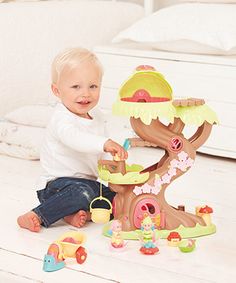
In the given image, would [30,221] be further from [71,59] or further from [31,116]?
[31,116]

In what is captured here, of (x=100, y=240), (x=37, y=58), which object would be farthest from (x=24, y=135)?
(x=100, y=240)

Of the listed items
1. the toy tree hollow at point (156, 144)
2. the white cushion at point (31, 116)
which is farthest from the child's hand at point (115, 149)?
the white cushion at point (31, 116)

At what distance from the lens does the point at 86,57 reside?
71.2 inches

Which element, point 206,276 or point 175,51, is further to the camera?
point 175,51

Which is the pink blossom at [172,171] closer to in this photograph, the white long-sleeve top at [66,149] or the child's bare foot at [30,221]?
the white long-sleeve top at [66,149]

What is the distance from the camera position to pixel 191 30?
262 cm

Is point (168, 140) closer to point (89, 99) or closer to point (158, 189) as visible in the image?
point (158, 189)

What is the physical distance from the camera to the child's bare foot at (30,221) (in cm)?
177

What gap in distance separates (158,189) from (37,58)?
1.29 meters

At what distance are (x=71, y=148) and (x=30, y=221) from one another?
215 mm

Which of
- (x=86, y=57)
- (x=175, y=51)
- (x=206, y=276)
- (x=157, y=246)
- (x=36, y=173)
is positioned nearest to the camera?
(x=206, y=276)

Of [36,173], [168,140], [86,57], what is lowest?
[36,173]

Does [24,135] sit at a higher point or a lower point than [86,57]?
lower

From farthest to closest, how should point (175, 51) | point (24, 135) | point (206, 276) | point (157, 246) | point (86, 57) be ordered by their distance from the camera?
point (175, 51) → point (24, 135) → point (86, 57) → point (157, 246) → point (206, 276)
